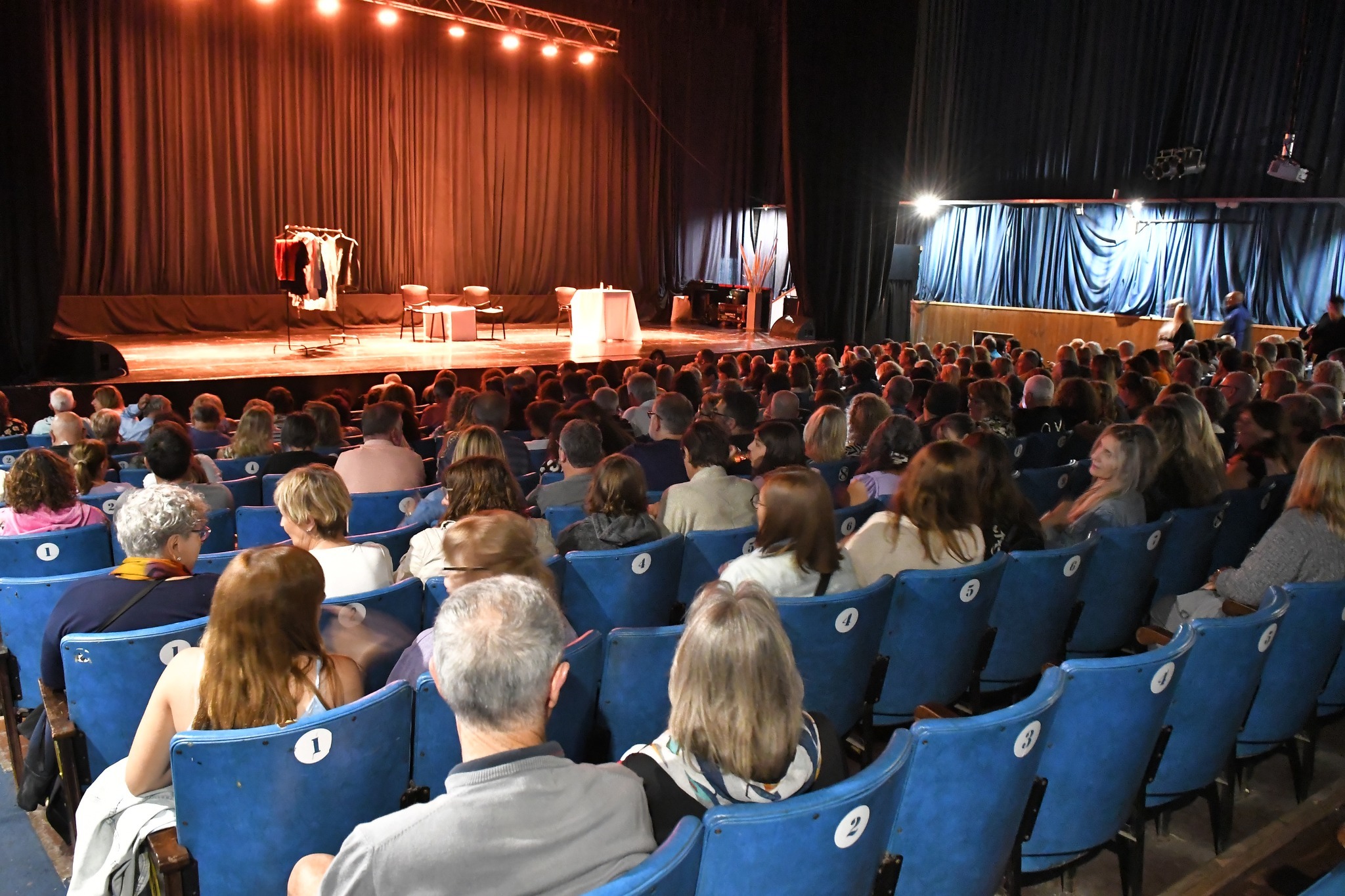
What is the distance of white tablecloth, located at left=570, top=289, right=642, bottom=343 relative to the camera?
14.3 m

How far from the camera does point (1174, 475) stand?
4.10 meters

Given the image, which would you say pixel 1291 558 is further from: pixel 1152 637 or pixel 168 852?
pixel 168 852

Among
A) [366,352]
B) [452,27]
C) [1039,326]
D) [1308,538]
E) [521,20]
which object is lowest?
[366,352]

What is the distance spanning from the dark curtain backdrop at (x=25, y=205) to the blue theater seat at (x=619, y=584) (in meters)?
7.54

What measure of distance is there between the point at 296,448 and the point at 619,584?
2.50 metres

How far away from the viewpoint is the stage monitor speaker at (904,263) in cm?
1566

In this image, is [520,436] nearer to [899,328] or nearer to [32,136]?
[32,136]

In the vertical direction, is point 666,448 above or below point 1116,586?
above

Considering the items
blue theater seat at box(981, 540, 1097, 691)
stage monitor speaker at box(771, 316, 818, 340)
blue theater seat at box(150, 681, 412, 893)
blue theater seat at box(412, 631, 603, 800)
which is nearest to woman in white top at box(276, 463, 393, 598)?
blue theater seat at box(412, 631, 603, 800)

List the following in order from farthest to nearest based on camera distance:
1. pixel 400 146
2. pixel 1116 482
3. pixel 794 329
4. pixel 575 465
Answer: pixel 400 146
pixel 794 329
pixel 575 465
pixel 1116 482

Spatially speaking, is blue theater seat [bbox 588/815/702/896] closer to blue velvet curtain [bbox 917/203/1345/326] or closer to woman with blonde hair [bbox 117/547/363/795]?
woman with blonde hair [bbox 117/547/363/795]

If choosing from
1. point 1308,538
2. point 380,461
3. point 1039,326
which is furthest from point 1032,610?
point 1039,326

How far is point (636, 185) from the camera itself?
60.2 ft

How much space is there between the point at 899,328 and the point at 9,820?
47.2 ft
